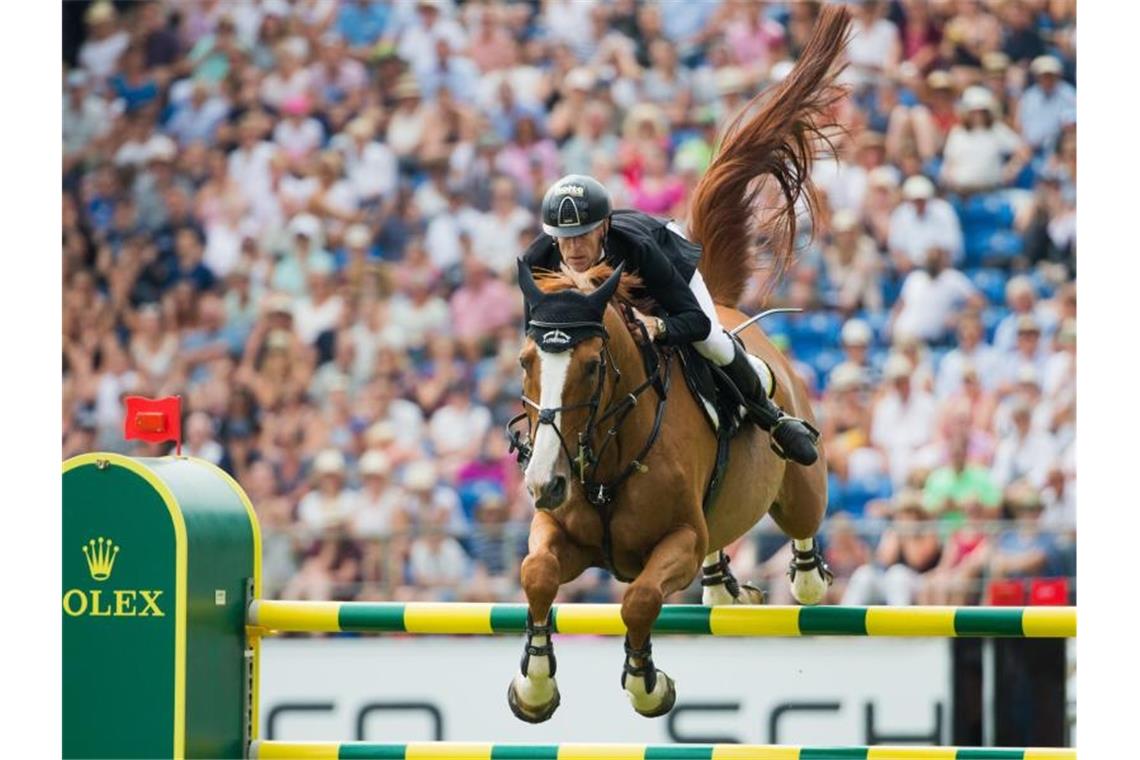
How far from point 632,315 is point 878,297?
5.76 metres

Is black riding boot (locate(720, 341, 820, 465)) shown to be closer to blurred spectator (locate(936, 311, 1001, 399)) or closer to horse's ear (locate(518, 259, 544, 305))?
horse's ear (locate(518, 259, 544, 305))

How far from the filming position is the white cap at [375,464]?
10.5m

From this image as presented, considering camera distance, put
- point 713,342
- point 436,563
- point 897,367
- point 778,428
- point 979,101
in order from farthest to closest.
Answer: point 979,101, point 897,367, point 436,563, point 778,428, point 713,342

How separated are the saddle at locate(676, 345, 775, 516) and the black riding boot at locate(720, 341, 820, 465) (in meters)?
0.03

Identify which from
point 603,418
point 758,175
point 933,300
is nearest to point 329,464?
point 933,300

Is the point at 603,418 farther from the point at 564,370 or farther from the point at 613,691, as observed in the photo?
the point at 613,691

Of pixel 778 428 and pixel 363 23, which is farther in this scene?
pixel 363 23

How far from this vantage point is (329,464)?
10.6 m

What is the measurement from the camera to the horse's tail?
274 inches

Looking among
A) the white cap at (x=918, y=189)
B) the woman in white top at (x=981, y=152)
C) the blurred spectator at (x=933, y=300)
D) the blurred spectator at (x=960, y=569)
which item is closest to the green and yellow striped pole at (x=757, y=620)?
the blurred spectator at (x=960, y=569)

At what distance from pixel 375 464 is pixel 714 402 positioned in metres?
4.95

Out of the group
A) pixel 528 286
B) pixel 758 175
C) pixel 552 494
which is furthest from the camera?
pixel 758 175

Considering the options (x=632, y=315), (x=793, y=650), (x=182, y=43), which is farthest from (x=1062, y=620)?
(x=182, y=43)

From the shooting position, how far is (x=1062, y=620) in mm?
5523
